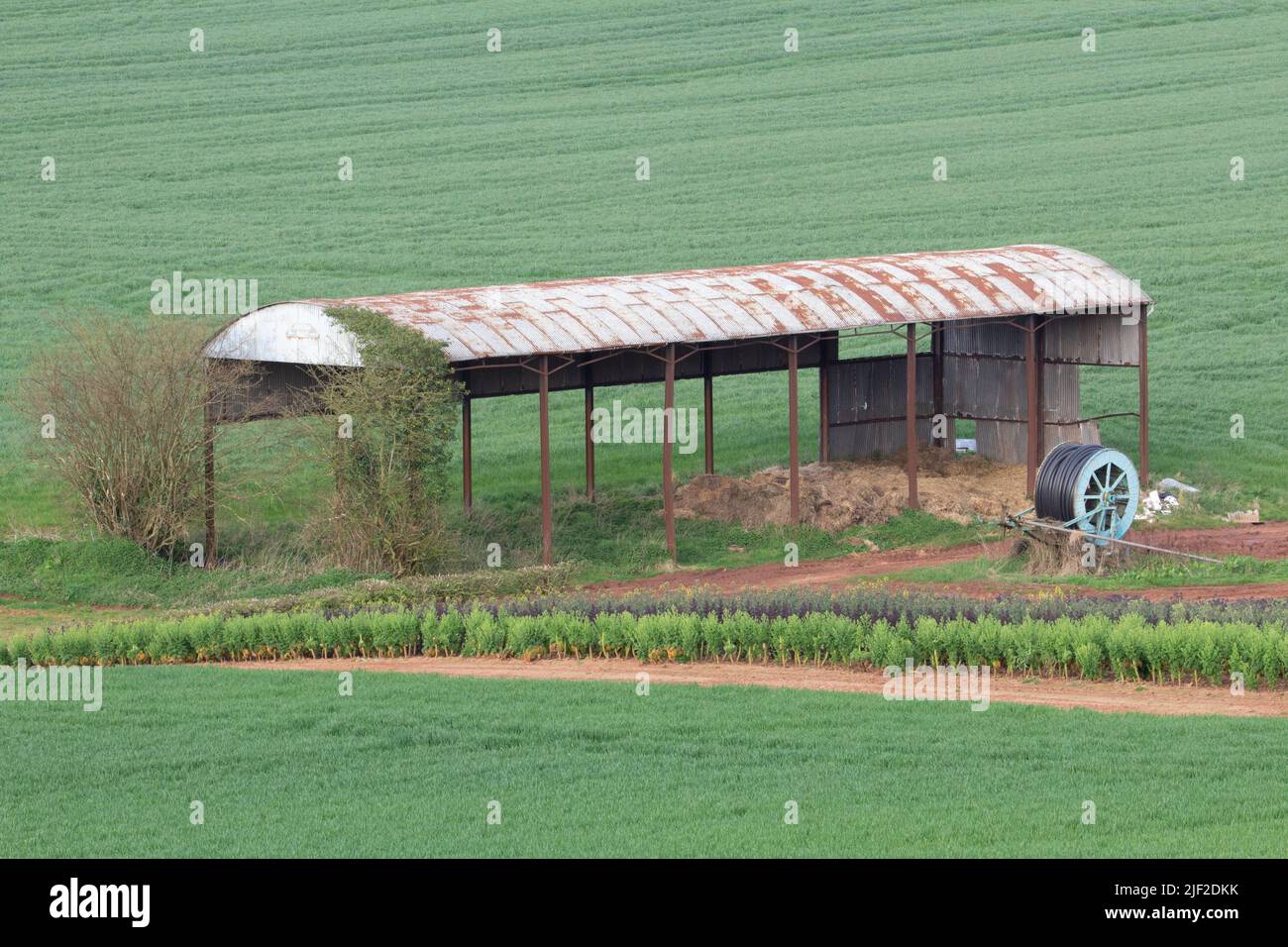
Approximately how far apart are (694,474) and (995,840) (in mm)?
20529

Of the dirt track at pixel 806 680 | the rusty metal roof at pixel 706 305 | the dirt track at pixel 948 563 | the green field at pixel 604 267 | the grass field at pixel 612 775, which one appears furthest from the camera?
the rusty metal roof at pixel 706 305

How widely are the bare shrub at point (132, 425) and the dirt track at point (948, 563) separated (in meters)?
6.18

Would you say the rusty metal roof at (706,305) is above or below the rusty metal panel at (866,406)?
above

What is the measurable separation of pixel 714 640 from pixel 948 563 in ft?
26.0

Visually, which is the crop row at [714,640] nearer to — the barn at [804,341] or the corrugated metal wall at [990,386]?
the barn at [804,341]

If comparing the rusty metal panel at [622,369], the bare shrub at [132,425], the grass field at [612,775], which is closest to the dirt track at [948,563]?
the rusty metal panel at [622,369]

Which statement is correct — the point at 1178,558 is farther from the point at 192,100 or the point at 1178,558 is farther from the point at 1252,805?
the point at 192,100

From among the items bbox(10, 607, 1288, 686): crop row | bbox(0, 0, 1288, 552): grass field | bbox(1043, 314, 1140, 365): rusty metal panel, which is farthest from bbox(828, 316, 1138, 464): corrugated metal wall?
bbox(10, 607, 1288, 686): crop row

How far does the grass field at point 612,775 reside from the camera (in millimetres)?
13641

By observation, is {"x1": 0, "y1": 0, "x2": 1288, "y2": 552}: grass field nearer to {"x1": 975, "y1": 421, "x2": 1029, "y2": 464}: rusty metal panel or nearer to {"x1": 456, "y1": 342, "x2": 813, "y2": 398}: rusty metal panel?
{"x1": 456, "y1": 342, "x2": 813, "y2": 398}: rusty metal panel

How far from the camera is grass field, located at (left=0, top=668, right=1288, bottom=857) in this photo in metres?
13.6

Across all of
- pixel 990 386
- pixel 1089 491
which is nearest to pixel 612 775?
pixel 1089 491

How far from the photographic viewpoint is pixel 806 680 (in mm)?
20000

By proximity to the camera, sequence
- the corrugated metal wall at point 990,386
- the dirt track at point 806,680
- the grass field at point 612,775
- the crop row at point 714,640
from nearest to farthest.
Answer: the grass field at point 612,775 → the dirt track at point 806,680 → the crop row at point 714,640 → the corrugated metal wall at point 990,386
